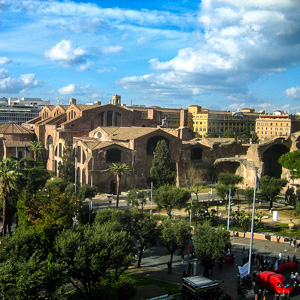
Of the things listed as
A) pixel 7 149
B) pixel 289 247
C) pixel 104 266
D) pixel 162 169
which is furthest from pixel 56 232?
pixel 7 149

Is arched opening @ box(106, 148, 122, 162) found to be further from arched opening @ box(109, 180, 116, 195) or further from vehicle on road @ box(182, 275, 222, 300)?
vehicle on road @ box(182, 275, 222, 300)

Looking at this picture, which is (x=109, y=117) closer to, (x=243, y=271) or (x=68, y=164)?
(x=68, y=164)

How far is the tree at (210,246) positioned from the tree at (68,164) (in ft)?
113

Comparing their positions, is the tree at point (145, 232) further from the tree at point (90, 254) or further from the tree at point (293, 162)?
the tree at point (293, 162)

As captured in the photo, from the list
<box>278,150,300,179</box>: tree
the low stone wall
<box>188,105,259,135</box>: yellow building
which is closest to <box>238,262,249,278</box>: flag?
the low stone wall

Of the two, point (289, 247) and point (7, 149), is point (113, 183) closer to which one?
point (7, 149)

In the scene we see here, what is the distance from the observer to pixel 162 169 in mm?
56062

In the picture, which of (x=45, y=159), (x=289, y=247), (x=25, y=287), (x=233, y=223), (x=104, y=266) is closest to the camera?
(x=25, y=287)

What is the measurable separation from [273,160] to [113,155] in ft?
96.1

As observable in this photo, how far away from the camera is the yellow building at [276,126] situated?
4813 inches

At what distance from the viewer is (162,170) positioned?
56.0 metres

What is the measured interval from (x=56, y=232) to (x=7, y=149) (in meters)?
43.9

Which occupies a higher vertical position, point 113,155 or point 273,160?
point 113,155

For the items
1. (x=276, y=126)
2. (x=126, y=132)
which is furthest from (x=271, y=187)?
(x=276, y=126)
